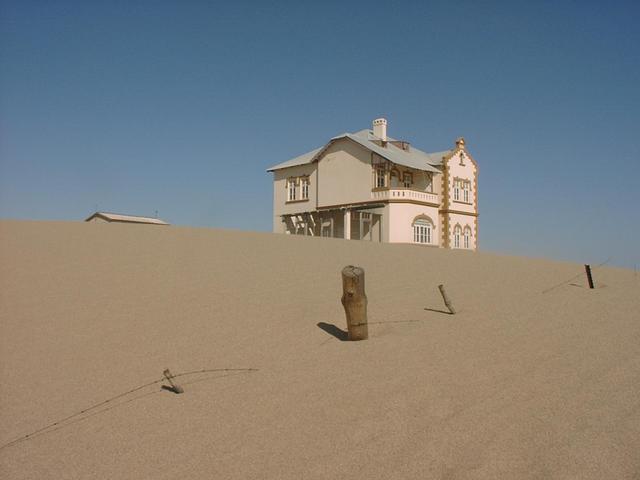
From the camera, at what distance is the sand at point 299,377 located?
14.4ft

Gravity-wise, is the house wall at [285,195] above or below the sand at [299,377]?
above

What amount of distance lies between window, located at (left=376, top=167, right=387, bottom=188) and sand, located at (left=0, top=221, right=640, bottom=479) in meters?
19.2

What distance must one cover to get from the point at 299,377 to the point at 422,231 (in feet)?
88.4

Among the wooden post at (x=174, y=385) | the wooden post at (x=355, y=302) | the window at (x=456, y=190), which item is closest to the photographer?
the wooden post at (x=174, y=385)

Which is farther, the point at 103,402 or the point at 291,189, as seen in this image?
the point at 291,189

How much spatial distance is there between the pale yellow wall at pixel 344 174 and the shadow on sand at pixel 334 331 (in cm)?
2345

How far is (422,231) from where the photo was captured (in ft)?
105

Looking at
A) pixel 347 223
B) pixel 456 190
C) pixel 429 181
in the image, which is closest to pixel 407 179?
pixel 429 181

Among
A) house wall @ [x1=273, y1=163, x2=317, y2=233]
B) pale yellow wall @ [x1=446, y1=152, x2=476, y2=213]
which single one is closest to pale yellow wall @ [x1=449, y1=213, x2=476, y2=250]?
pale yellow wall @ [x1=446, y1=152, x2=476, y2=213]

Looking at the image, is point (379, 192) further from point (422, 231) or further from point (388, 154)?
point (422, 231)

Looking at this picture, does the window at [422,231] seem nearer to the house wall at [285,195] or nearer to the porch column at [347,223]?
the porch column at [347,223]

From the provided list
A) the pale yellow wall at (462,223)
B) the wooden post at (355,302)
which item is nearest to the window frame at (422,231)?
the pale yellow wall at (462,223)

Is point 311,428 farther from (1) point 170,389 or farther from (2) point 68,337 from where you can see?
(2) point 68,337

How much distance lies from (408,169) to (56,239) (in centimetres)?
2372
